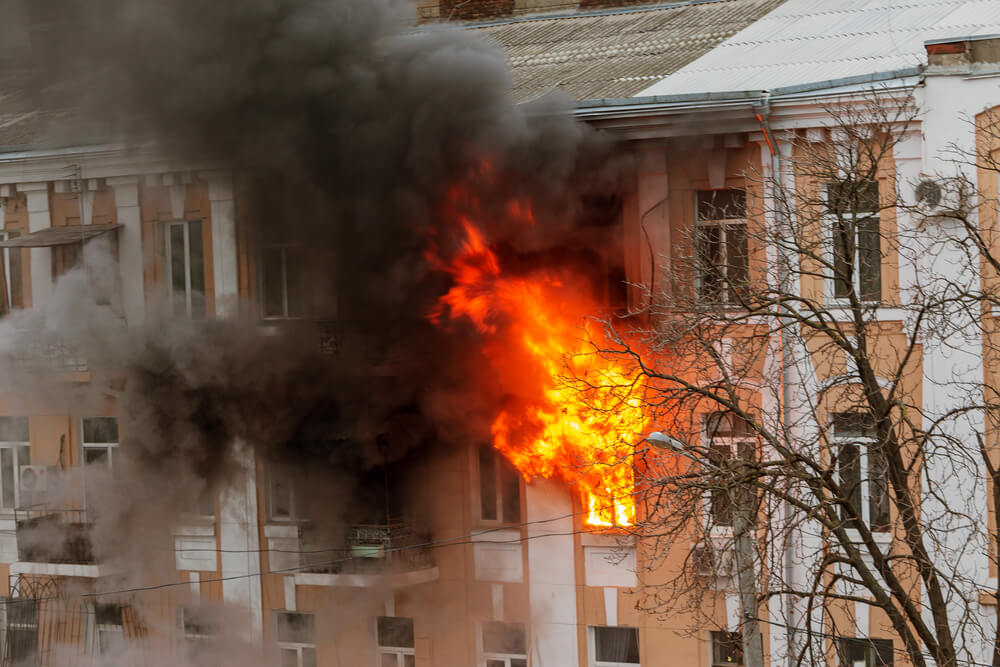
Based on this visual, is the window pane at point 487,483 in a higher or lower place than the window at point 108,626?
higher

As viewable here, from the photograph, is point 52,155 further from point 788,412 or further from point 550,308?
point 788,412

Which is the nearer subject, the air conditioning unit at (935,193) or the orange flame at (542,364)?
the air conditioning unit at (935,193)

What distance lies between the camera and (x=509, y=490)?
16406mm

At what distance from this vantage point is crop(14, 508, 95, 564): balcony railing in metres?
18.9

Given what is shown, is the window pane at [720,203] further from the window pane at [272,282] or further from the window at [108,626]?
the window at [108,626]

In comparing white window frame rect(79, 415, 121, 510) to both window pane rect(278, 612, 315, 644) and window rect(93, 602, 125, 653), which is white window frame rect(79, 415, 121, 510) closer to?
window rect(93, 602, 125, 653)

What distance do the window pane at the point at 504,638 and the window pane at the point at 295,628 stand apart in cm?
245

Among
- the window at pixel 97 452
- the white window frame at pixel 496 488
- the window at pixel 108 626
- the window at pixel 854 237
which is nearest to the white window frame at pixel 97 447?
the window at pixel 97 452

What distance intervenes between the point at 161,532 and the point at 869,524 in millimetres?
9232

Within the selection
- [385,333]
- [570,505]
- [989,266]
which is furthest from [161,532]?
[989,266]

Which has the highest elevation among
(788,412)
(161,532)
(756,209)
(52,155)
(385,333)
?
(52,155)

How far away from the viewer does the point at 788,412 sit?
14.4m

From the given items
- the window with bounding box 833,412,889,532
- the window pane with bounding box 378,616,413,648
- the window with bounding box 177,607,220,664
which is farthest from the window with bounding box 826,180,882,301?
the window with bounding box 177,607,220,664

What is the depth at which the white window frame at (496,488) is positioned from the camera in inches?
639
